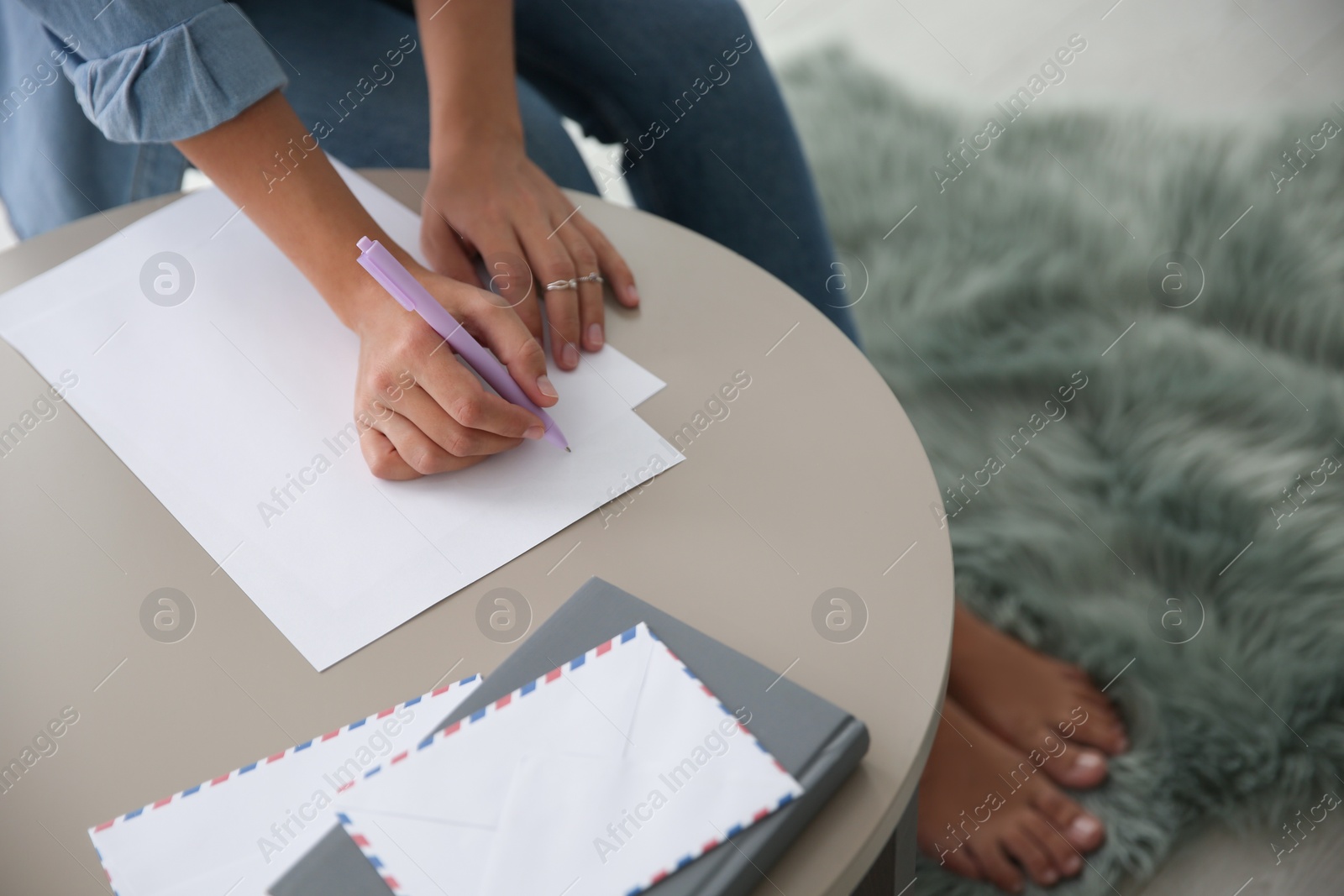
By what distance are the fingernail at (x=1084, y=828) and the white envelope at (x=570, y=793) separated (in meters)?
0.59

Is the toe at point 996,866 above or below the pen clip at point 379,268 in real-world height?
below

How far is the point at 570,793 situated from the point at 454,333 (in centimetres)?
27

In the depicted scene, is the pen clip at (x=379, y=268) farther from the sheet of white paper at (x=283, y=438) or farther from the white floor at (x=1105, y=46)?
the white floor at (x=1105, y=46)

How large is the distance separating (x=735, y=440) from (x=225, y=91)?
14.7 inches

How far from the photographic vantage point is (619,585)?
1.63 feet

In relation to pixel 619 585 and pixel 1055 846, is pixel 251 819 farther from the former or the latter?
pixel 1055 846

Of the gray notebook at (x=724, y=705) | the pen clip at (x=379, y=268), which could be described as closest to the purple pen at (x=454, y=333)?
the pen clip at (x=379, y=268)

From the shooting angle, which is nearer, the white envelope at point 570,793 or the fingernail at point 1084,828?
the white envelope at point 570,793

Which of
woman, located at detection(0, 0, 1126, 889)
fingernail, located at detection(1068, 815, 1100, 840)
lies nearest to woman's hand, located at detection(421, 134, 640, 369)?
woman, located at detection(0, 0, 1126, 889)

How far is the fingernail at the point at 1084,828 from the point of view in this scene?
2.81 feet

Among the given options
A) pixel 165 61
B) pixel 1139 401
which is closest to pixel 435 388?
pixel 165 61

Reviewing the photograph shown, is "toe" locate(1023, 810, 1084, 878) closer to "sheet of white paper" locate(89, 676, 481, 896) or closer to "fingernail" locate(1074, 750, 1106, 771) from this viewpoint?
"fingernail" locate(1074, 750, 1106, 771)

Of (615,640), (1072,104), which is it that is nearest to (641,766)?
(615,640)

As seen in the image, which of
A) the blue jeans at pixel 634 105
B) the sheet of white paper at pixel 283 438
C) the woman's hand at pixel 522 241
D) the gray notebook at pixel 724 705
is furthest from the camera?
the blue jeans at pixel 634 105
